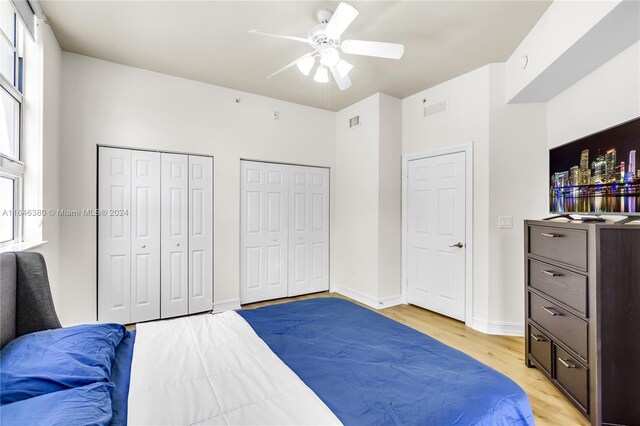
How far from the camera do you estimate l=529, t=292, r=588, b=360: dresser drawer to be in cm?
180

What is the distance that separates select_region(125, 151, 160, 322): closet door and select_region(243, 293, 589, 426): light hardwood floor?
3.68 feet

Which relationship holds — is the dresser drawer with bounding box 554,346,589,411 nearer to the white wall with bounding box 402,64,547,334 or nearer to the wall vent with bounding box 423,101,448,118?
the white wall with bounding box 402,64,547,334

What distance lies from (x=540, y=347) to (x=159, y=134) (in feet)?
13.3

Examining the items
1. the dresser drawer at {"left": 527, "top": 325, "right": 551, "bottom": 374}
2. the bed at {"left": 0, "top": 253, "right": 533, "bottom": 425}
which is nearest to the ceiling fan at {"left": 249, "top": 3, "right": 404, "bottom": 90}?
the bed at {"left": 0, "top": 253, "right": 533, "bottom": 425}

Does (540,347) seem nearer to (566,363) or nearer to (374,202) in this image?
(566,363)

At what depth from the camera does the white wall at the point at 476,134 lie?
3150mm

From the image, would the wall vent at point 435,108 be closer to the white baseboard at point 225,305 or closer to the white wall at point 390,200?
the white wall at point 390,200

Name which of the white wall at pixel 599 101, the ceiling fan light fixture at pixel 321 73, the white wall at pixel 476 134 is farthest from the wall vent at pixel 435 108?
the ceiling fan light fixture at pixel 321 73

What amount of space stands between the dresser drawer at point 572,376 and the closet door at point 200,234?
10.9 feet

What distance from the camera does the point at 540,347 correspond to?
7.40 ft

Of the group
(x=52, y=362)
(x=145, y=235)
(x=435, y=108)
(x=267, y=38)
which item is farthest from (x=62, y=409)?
(x=435, y=108)

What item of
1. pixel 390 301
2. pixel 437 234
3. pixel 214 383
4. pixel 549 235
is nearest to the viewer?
pixel 214 383

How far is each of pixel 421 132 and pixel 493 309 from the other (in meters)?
2.21

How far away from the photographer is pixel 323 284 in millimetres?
4562
